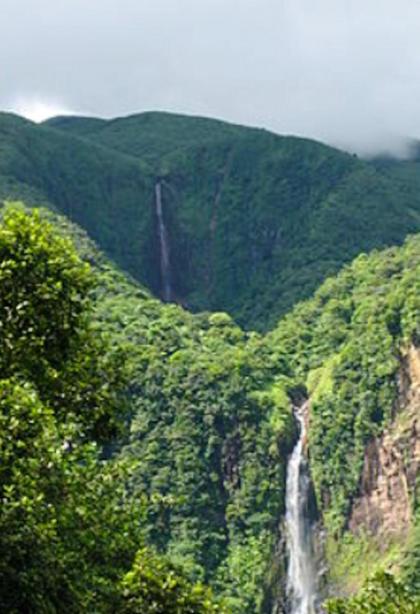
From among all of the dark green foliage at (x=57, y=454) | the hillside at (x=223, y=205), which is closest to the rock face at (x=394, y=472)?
the hillside at (x=223, y=205)

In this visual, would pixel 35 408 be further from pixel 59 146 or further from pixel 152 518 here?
pixel 59 146

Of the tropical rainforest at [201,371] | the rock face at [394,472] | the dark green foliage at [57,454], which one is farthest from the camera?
the rock face at [394,472]

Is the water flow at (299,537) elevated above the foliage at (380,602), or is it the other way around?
the water flow at (299,537)

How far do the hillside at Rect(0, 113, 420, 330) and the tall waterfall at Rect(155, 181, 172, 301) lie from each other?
0.60 m

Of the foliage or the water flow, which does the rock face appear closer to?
the water flow

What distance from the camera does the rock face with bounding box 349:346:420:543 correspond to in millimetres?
76312

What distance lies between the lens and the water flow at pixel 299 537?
244 feet

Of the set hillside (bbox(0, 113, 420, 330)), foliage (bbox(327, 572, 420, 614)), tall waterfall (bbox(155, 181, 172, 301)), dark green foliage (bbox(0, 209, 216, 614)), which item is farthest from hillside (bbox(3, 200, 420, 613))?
dark green foliage (bbox(0, 209, 216, 614))

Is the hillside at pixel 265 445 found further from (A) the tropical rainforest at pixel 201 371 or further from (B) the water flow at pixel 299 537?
(B) the water flow at pixel 299 537

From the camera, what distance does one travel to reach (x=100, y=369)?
18359 mm

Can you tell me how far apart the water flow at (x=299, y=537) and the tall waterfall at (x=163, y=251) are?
60.7 m

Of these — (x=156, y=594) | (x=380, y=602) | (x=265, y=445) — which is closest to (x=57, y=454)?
(x=156, y=594)

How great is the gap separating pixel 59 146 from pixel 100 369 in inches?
5742

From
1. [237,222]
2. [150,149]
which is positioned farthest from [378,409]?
[150,149]
